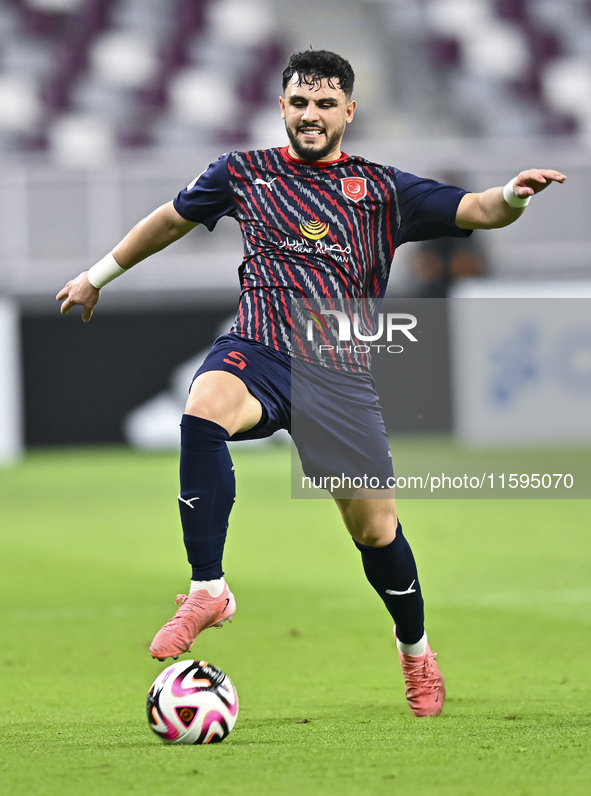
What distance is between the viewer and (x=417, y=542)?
25.8 ft

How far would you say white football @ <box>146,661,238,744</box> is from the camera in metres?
3.01

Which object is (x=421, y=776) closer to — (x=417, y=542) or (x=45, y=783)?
(x=45, y=783)

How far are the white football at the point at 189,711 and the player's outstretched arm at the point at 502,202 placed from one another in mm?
1496

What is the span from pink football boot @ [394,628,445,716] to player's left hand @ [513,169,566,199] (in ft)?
4.67

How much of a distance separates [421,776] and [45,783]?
0.79 metres

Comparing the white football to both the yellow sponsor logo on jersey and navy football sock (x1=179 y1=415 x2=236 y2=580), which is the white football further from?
the yellow sponsor logo on jersey

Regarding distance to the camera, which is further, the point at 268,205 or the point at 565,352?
the point at 565,352

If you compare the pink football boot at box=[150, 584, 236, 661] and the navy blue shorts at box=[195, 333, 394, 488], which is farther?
the navy blue shorts at box=[195, 333, 394, 488]

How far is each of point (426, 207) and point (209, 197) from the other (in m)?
0.65

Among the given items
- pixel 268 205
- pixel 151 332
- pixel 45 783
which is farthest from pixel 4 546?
pixel 151 332

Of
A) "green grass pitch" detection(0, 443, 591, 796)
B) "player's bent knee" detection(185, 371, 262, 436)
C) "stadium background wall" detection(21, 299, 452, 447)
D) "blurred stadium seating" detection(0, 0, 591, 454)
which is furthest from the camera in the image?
"blurred stadium seating" detection(0, 0, 591, 454)

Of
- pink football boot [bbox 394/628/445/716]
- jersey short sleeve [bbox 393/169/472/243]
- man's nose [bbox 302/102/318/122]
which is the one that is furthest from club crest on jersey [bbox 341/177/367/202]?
pink football boot [bbox 394/628/445/716]

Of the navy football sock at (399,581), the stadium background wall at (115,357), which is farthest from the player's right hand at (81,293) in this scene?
the stadium background wall at (115,357)

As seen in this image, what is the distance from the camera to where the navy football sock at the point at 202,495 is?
3.22 metres
